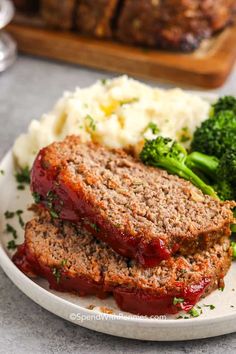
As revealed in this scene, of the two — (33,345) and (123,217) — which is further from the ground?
(123,217)

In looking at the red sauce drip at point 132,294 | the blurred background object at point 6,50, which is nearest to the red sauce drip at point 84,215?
the red sauce drip at point 132,294

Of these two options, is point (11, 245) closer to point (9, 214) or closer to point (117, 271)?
point (9, 214)

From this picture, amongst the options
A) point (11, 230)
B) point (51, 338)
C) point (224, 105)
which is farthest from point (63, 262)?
point (224, 105)

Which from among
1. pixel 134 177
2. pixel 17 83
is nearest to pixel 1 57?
pixel 17 83

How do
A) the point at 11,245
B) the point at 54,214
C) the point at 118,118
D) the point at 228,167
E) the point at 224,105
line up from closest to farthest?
the point at 54,214 < the point at 11,245 < the point at 228,167 < the point at 118,118 < the point at 224,105

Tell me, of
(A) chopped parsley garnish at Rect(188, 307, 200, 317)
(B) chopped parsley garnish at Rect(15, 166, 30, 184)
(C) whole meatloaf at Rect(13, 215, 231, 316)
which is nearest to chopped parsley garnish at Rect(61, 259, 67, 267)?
(C) whole meatloaf at Rect(13, 215, 231, 316)

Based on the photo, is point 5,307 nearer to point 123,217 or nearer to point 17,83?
point 123,217
